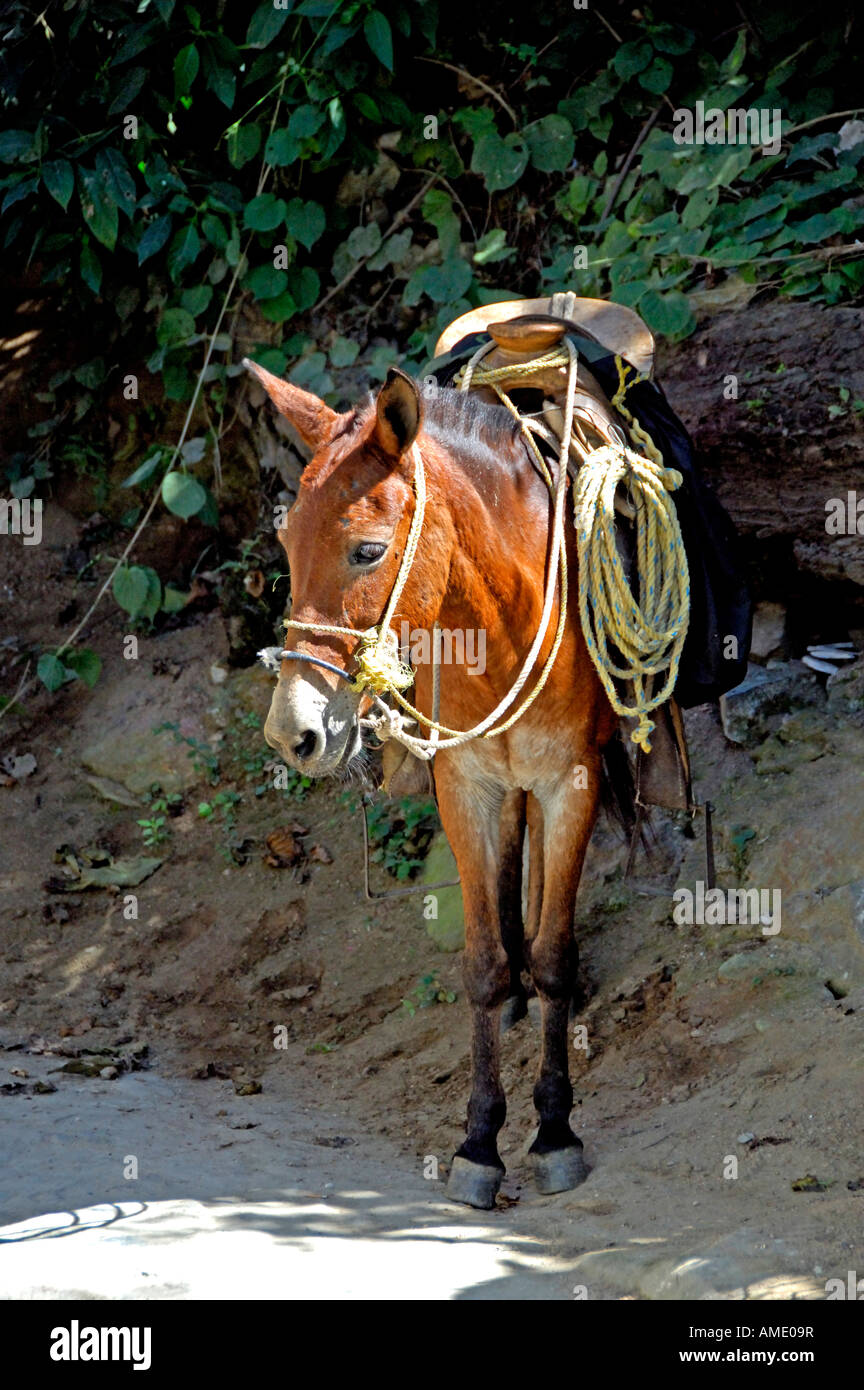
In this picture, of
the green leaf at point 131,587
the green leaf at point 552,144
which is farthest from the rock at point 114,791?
the green leaf at point 552,144

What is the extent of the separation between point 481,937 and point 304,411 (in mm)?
1596

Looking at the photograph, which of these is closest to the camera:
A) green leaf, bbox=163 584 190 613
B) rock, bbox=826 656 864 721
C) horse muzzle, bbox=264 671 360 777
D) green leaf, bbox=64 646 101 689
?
horse muzzle, bbox=264 671 360 777

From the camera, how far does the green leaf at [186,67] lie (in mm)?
6785

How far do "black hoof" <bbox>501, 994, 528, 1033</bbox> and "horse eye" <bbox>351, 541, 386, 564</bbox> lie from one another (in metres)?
2.32

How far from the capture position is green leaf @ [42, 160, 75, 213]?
6.72 meters

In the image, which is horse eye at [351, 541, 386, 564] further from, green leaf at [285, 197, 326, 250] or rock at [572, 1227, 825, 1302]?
green leaf at [285, 197, 326, 250]

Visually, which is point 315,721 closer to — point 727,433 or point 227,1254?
point 227,1254

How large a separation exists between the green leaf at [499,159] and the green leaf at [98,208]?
1798 millimetres

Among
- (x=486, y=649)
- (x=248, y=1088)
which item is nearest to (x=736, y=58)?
(x=486, y=649)

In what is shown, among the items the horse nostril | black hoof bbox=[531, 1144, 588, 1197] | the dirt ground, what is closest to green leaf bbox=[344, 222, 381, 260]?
the dirt ground

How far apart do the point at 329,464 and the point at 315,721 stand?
0.62 metres

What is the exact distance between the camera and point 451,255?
22.0ft

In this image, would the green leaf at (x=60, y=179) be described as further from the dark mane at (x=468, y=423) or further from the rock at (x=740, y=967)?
the rock at (x=740, y=967)

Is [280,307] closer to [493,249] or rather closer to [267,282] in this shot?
[267,282]
